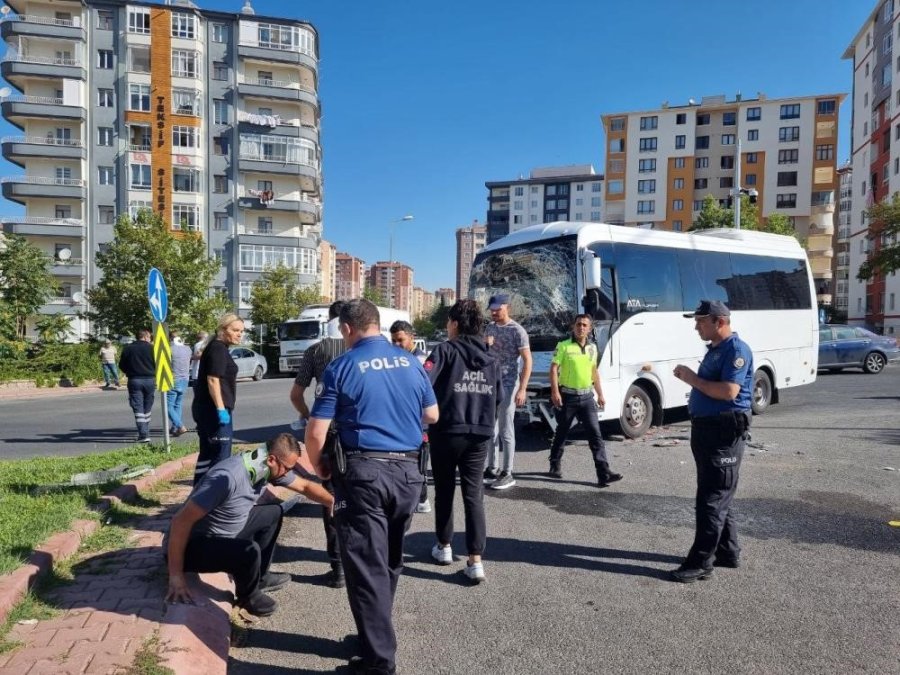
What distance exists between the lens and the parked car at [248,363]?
26.6 m

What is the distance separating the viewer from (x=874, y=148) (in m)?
56.5

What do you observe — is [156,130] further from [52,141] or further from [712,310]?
[712,310]

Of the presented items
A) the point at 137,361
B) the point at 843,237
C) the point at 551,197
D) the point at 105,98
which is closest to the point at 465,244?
the point at 551,197

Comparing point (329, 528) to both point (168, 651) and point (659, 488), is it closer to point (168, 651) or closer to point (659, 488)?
point (168, 651)

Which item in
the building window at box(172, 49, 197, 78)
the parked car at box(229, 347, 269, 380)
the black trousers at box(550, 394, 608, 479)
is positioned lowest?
the parked car at box(229, 347, 269, 380)

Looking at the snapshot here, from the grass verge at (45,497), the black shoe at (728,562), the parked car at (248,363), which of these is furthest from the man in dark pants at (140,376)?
the parked car at (248,363)

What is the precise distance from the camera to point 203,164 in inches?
1917

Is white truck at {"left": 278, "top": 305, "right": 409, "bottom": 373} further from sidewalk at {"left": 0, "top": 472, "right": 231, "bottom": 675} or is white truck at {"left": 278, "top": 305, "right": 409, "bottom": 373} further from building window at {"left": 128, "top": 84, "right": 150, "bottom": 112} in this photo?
building window at {"left": 128, "top": 84, "right": 150, "bottom": 112}

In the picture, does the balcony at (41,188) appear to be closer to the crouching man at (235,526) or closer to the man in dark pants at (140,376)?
the man in dark pants at (140,376)

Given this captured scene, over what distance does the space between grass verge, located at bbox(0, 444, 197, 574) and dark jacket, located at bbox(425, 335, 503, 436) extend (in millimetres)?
2867

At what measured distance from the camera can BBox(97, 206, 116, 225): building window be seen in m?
47.4

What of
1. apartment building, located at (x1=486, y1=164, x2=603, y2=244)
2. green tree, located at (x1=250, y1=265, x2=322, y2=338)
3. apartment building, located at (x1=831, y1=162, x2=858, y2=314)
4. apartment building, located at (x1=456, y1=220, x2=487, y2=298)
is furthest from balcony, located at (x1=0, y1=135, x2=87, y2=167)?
apartment building, located at (x1=456, y1=220, x2=487, y2=298)

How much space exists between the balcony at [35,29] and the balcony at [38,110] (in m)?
4.38

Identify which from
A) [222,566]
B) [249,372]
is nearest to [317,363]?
[222,566]
